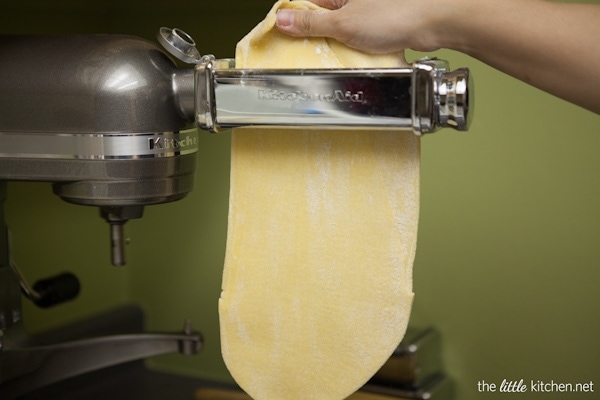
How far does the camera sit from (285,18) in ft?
1.92

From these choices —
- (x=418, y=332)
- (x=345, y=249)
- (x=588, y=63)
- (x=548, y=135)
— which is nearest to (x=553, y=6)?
(x=588, y=63)

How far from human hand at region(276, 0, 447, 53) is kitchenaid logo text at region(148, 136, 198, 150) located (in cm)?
13

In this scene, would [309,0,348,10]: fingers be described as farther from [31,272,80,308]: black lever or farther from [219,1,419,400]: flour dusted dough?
[31,272,80,308]: black lever

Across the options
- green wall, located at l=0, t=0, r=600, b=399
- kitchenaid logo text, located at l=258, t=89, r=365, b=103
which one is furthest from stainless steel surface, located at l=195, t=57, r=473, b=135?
green wall, located at l=0, t=0, r=600, b=399

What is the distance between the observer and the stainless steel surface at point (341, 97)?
0.52m

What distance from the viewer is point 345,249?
59cm

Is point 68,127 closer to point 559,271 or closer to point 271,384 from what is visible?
point 271,384

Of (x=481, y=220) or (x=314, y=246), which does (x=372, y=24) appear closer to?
(x=314, y=246)

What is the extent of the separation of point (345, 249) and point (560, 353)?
0.57 metres

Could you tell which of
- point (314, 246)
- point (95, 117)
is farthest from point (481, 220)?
point (95, 117)

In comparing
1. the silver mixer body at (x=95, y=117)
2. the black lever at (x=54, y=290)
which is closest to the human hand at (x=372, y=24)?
the silver mixer body at (x=95, y=117)

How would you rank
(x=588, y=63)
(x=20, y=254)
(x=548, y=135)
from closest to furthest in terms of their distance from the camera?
1. (x=588, y=63)
2. (x=548, y=135)
3. (x=20, y=254)

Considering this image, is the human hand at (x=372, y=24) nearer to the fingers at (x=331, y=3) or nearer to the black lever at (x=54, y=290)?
the fingers at (x=331, y=3)

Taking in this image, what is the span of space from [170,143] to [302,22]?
0.15 m
